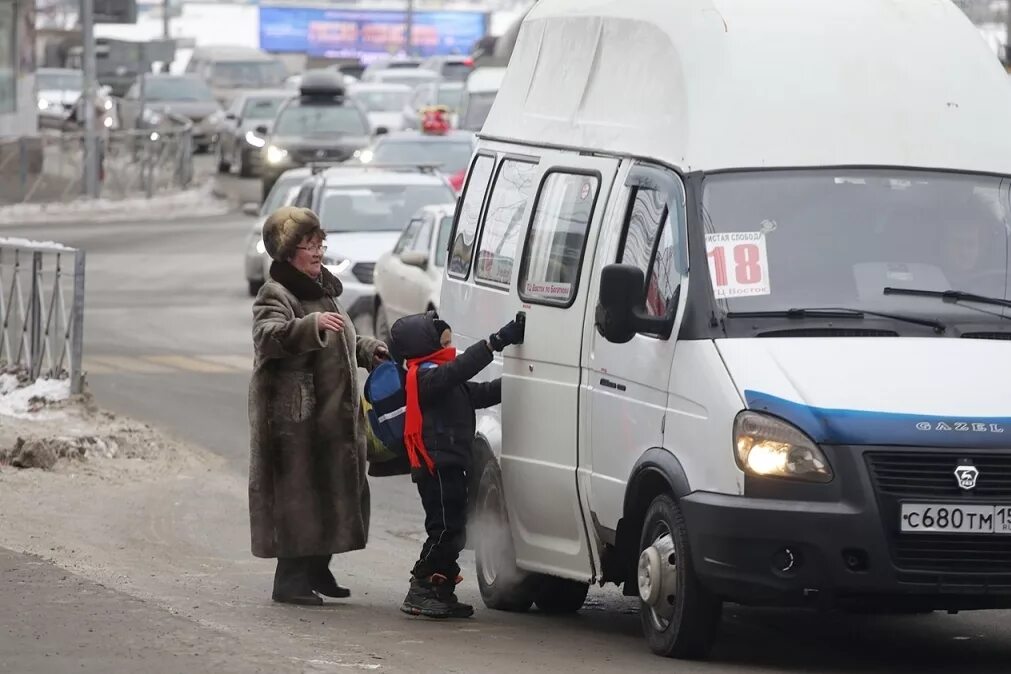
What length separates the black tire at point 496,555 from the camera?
31.6ft

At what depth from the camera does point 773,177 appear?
8.33m

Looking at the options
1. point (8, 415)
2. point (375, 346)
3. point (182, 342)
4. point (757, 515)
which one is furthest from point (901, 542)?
point (182, 342)

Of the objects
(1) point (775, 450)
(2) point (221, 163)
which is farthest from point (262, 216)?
(2) point (221, 163)

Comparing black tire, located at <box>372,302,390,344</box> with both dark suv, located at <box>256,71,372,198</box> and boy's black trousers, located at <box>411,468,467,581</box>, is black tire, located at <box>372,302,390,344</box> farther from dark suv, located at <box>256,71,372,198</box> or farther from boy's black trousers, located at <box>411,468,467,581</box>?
dark suv, located at <box>256,71,372,198</box>

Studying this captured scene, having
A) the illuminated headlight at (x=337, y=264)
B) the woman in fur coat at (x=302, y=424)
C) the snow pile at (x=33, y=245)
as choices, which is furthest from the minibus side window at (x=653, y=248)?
the illuminated headlight at (x=337, y=264)

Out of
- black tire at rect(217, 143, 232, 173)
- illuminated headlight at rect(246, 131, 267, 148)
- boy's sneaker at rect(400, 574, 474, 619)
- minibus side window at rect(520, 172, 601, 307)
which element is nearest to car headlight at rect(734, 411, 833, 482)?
minibus side window at rect(520, 172, 601, 307)

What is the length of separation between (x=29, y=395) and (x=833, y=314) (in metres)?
8.56

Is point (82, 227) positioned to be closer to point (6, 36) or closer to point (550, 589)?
point (6, 36)

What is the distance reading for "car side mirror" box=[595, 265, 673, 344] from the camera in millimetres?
8109

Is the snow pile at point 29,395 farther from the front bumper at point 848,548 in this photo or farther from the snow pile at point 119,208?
the snow pile at point 119,208

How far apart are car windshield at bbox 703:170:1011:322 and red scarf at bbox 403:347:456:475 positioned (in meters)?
1.46

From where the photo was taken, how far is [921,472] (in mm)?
7496

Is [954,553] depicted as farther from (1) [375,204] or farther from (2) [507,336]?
(1) [375,204]

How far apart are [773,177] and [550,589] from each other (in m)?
2.30
